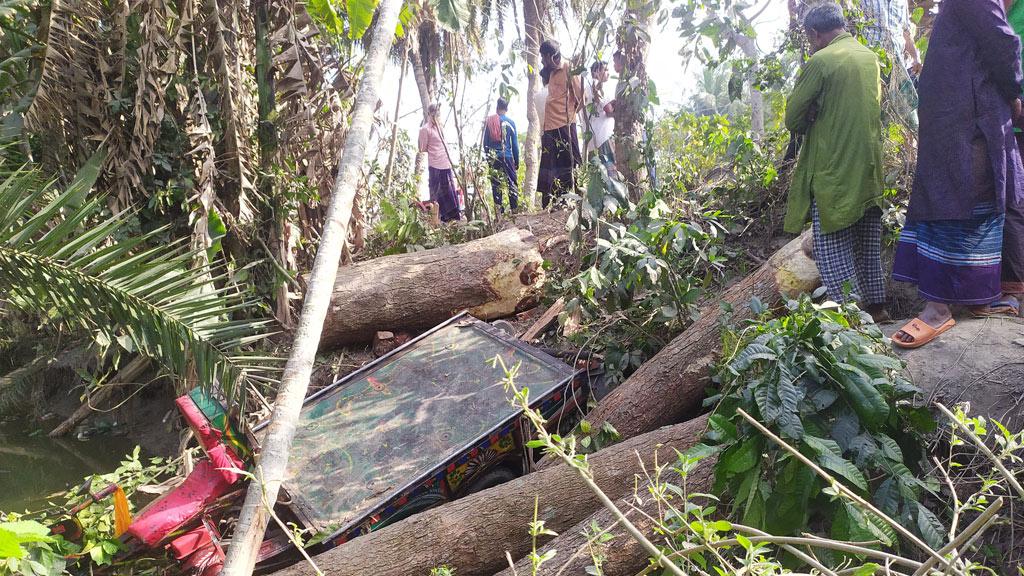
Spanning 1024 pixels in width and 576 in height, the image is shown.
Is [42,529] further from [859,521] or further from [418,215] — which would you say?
[418,215]

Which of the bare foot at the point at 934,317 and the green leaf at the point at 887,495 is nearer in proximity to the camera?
the green leaf at the point at 887,495

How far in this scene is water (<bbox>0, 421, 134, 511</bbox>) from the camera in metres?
4.82

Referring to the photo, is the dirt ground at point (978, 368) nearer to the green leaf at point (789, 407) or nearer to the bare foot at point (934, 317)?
the bare foot at point (934, 317)

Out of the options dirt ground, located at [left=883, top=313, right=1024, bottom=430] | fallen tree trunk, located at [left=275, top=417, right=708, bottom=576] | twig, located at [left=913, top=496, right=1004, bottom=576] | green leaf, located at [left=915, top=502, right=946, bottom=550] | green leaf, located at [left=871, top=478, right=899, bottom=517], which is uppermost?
twig, located at [left=913, top=496, right=1004, bottom=576]

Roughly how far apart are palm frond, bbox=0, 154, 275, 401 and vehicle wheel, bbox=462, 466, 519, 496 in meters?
1.27

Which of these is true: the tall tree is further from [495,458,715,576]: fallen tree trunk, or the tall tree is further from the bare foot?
[495,458,715,576]: fallen tree trunk

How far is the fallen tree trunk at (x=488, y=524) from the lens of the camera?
270 cm

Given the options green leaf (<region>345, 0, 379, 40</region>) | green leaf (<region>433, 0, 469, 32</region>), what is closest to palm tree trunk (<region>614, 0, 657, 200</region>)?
green leaf (<region>433, 0, 469, 32</region>)

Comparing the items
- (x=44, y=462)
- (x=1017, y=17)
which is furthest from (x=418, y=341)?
(x=1017, y=17)

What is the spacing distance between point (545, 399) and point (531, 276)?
1853 millimetres

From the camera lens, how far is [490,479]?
11.5 feet

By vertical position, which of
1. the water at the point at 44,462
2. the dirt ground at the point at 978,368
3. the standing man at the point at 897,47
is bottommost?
the water at the point at 44,462

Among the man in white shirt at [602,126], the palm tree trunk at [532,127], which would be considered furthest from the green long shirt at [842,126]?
the palm tree trunk at [532,127]

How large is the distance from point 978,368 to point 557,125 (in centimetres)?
441
